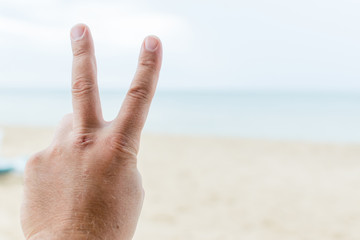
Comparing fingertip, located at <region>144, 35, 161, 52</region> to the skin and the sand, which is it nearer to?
the skin

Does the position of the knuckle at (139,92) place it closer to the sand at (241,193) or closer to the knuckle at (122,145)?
the knuckle at (122,145)

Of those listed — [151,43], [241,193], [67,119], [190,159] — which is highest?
[190,159]

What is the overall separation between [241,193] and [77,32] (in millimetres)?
3726

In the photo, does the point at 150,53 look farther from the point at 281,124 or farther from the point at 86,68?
the point at 281,124

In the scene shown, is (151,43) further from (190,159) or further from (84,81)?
(190,159)

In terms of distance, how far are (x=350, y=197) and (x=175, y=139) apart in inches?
Result: 189

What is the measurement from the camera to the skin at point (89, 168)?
603 mm

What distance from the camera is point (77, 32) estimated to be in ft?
2.24

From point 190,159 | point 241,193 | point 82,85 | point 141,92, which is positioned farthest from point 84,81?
point 190,159

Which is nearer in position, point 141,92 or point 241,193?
point 141,92

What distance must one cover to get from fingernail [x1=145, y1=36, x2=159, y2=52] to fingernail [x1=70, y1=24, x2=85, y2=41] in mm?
127

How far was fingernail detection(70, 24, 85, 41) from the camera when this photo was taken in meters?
0.68

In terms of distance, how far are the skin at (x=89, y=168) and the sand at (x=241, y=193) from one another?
232 centimetres

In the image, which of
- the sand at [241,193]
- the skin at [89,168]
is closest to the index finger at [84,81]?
the skin at [89,168]
